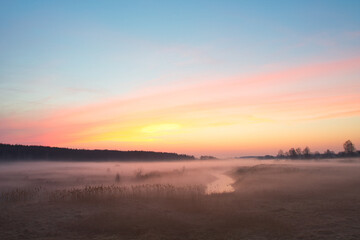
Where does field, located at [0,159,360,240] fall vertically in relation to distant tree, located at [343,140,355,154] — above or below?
below

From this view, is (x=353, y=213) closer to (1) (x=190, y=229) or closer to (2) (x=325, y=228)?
(2) (x=325, y=228)

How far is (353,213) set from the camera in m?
24.0

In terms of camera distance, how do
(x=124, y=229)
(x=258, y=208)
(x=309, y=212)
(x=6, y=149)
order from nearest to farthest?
(x=124, y=229), (x=309, y=212), (x=258, y=208), (x=6, y=149)

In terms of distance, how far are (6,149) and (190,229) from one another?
180 meters

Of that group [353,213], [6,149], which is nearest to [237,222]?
[353,213]

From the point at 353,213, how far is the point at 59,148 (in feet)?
652

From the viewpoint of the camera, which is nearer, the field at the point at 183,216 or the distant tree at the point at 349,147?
the field at the point at 183,216

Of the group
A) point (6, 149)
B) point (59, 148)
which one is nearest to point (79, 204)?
point (6, 149)

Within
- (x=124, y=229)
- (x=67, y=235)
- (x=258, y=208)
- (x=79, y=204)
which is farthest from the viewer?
(x=79, y=204)

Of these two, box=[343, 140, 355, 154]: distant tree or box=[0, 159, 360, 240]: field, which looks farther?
box=[343, 140, 355, 154]: distant tree

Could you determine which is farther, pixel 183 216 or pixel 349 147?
pixel 349 147

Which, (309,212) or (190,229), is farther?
(309,212)

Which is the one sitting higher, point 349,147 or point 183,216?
→ point 349,147

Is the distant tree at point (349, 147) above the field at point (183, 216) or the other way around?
above
